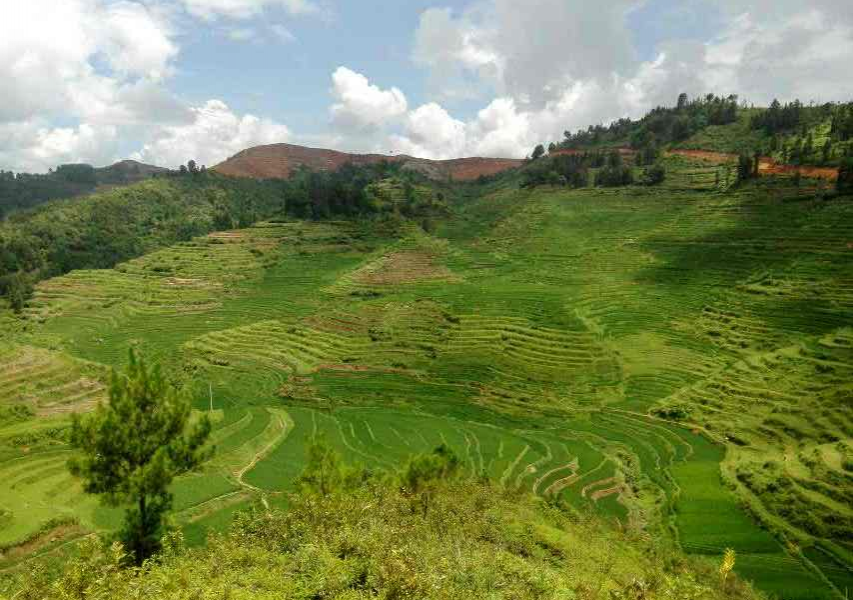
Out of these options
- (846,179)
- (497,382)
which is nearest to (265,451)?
(497,382)

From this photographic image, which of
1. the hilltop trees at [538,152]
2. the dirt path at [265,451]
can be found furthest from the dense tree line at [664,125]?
the dirt path at [265,451]

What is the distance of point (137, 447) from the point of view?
17516mm

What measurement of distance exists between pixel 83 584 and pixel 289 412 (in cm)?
3626

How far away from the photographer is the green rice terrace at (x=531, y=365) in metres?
27.1

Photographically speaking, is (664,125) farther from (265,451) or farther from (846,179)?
(265,451)

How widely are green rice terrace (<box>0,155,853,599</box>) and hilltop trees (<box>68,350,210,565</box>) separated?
21.2ft

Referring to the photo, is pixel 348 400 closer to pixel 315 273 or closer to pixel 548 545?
pixel 548 545

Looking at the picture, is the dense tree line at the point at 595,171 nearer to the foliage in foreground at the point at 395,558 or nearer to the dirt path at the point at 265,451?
the dirt path at the point at 265,451

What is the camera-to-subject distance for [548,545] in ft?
56.5

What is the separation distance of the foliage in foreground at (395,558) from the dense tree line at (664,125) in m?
127

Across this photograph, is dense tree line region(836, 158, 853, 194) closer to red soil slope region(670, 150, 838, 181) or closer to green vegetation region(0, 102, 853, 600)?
green vegetation region(0, 102, 853, 600)

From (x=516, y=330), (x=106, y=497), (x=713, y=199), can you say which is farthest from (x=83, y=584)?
(x=713, y=199)

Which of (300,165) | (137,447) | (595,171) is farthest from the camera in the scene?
(300,165)

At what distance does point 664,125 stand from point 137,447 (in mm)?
147311
